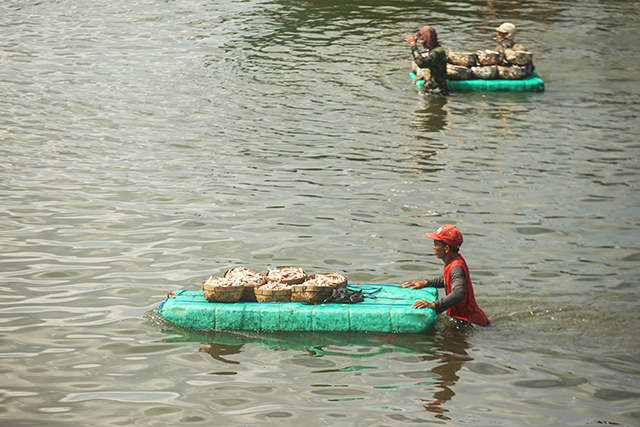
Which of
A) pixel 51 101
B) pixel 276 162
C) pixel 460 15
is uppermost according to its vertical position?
pixel 460 15

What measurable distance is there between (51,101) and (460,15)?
65.6 ft

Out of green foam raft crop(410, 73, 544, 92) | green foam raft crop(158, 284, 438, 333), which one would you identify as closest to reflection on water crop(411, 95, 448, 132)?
green foam raft crop(410, 73, 544, 92)

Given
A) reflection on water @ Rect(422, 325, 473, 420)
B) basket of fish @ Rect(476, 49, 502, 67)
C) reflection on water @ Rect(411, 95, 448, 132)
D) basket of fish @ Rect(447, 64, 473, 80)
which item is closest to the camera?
reflection on water @ Rect(422, 325, 473, 420)

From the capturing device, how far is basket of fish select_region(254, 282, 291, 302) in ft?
25.5

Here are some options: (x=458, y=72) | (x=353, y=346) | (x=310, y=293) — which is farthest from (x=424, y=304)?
(x=458, y=72)

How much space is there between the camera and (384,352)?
24.0 ft

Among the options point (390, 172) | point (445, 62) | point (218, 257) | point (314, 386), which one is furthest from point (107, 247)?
point (445, 62)

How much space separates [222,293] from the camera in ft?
25.3

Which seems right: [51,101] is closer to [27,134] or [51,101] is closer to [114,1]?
[27,134]

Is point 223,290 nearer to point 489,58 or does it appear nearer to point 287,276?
point 287,276

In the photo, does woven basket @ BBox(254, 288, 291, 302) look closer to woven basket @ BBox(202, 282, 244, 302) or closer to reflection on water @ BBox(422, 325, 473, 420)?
woven basket @ BBox(202, 282, 244, 302)

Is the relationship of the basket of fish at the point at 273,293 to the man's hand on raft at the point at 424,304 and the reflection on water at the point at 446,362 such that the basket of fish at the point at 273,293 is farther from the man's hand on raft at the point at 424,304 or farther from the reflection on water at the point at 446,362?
the reflection on water at the point at 446,362

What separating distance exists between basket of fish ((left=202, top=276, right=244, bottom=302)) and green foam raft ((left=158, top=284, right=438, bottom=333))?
0.07 metres

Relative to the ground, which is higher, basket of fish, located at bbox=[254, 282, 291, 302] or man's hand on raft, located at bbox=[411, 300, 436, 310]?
basket of fish, located at bbox=[254, 282, 291, 302]
